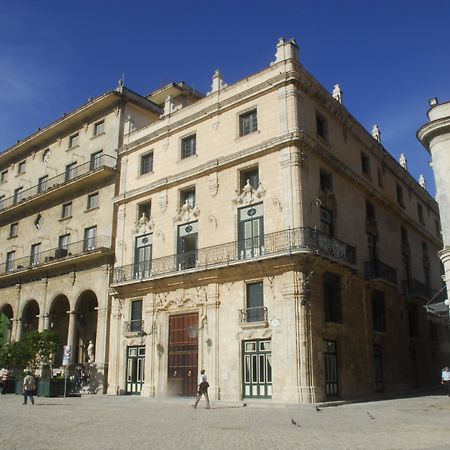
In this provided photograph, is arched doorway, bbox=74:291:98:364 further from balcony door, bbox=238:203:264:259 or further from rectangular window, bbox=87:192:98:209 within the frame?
balcony door, bbox=238:203:264:259

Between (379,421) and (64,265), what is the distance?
2378cm

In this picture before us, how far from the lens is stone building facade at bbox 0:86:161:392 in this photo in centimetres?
3200

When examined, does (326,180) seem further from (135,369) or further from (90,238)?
(90,238)

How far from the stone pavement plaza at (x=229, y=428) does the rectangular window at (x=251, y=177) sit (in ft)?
34.8

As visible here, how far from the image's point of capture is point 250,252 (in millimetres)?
24359

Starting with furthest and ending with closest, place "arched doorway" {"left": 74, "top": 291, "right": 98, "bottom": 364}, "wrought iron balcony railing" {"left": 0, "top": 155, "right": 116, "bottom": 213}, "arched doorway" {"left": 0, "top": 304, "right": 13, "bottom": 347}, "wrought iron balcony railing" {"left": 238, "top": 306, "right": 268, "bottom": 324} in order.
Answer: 1. "arched doorway" {"left": 0, "top": 304, "right": 13, "bottom": 347}
2. "arched doorway" {"left": 74, "top": 291, "right": 98, "bottom": 364}
3. "wrought iron balcony railing" {"left": 0, "top": 155, "right": 116, "bottom": 213}
4. "wrought iron balcony railing" {"left": 238, "top": 306, "right": 268, "bottom": 324}

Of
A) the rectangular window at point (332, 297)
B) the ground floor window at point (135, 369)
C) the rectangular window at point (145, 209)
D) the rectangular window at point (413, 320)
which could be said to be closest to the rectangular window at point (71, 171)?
the rectangular window at point (145, 209)

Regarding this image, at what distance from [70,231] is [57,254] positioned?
1711mm

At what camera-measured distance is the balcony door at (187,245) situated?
26.5 m

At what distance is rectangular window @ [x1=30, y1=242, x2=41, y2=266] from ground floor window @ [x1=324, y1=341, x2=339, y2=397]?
73.2 feet

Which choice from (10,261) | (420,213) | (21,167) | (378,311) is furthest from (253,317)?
(21,167)

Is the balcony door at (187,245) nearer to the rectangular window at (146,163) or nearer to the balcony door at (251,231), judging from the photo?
the balcony door at (251,231)

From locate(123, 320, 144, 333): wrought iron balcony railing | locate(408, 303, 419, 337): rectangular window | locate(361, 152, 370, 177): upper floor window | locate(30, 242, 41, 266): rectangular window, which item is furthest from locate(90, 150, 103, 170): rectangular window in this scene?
locate(408, 303, 419, 337): rectangular window

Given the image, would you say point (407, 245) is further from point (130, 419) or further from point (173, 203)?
point (130, 419)
